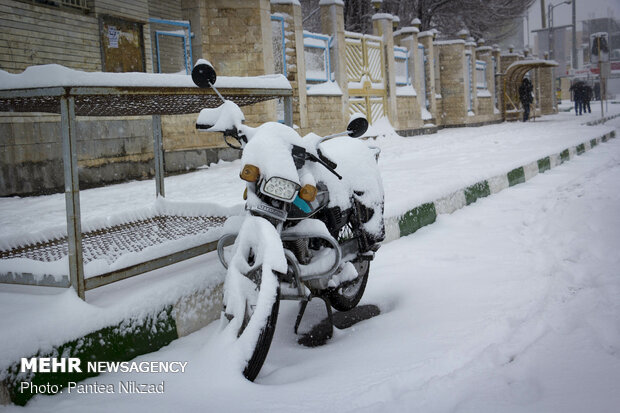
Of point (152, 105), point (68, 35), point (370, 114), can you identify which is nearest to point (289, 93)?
point (152, 105)

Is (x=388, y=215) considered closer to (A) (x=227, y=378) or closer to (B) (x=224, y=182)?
(A) (x=227, y=378)

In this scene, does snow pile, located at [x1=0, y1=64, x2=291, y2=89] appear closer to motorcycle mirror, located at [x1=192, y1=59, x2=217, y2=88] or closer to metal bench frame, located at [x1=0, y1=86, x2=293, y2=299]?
metal bench frame, located at [x1=0, y1=86, x2=293, y2=299]

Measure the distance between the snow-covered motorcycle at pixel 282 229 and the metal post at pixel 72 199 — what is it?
671mm

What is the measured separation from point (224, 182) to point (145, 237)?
5.75m

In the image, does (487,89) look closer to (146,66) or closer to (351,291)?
(146,66)

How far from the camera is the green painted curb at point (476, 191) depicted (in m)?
6.84

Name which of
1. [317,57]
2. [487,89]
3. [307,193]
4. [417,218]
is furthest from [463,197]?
[487,89]

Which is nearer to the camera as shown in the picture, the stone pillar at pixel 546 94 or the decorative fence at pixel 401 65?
the decorative fence at pixel 401 65

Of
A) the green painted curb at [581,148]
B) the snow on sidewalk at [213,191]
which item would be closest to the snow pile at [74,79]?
the snow on sidewalk at [213,191]

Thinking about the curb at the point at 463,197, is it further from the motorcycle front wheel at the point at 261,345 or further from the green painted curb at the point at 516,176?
the motorcycle front wheel at the point at 261,345

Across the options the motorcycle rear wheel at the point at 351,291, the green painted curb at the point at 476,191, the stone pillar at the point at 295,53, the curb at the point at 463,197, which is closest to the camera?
the motorcycle rear wheel at the point at 351,291

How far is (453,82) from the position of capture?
26906mm

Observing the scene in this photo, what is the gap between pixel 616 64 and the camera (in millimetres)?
73062

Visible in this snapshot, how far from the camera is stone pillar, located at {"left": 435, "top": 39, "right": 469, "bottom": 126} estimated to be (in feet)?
85.7
